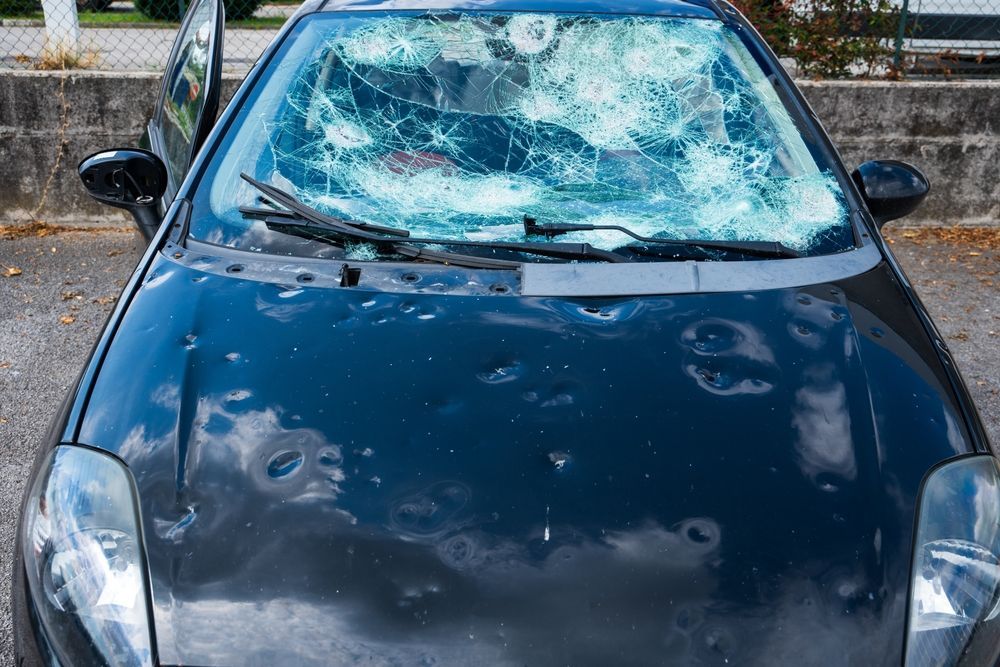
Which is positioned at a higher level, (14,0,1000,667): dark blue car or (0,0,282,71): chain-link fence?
(14,0,1000,667): dark blue car

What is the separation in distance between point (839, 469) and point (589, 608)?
562 mm

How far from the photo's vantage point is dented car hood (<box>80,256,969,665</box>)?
1.46 metres

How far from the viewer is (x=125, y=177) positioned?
2701 millimetres

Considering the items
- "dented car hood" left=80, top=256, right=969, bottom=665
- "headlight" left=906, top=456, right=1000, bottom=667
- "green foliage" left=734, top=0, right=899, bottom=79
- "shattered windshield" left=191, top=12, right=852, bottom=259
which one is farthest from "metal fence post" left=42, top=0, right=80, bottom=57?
"headlight" left=906, top=456, right=1000, bottom=667

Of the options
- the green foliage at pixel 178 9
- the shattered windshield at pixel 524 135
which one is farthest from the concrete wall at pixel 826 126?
the shattered windshield at pixel 524 135

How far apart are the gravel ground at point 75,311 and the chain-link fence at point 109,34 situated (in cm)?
121

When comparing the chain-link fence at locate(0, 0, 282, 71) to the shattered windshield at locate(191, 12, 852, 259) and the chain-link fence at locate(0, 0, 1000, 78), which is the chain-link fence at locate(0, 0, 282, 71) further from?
the shattered windshield at locate(191, 12, 852, 259)

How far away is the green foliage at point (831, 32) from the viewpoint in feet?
20.3

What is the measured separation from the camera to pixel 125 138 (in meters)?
5.63

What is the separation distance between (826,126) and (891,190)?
3.44m

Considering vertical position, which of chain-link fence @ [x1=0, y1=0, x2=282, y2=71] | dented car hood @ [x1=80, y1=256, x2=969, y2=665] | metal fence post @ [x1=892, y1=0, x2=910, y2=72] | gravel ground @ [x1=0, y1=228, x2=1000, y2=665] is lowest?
gravel ground @ [x1=0, y1=228, x2=1000, y2=665]

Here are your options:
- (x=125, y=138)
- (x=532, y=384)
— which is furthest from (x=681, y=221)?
(x=125, y=138)

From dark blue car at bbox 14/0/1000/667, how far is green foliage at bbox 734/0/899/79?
3755 mm

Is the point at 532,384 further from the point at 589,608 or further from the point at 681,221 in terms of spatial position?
the point at 681,221
